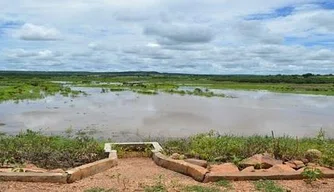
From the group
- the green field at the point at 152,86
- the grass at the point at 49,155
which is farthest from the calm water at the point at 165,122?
the green field at the point at 152,86

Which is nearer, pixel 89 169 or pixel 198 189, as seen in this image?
pixel 198 189

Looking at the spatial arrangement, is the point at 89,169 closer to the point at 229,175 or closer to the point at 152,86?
the point at 229,175

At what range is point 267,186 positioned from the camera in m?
6.23

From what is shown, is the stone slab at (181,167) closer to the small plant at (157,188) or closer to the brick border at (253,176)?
the brick border at (253,176)

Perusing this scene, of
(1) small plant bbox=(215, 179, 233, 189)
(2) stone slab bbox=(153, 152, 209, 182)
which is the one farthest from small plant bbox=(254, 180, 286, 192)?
(2) stone slab bbox=(153, 152, 209, 182)

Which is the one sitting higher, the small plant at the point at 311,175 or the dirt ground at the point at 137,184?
the small plant at the point at 311,175

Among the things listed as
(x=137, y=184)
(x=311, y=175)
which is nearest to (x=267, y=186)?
(x=311, y=175)

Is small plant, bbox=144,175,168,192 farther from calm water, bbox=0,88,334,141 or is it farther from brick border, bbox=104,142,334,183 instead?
calm water, bbox=0,88,334,141

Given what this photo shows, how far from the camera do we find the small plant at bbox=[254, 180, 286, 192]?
606 cm

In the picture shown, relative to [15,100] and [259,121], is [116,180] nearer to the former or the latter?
[259,121]

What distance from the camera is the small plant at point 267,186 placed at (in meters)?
6.06

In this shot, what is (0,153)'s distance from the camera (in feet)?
27.6

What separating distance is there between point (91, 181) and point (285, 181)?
2846 millimetres

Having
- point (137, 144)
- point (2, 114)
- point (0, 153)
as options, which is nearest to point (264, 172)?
point (137, 144)
